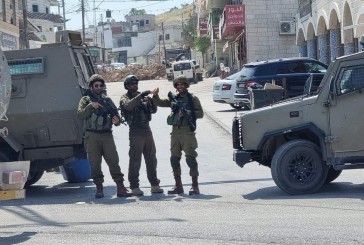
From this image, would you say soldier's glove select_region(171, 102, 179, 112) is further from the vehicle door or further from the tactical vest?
the vehicle door

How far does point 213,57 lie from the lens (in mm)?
77875

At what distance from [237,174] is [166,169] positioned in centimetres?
204

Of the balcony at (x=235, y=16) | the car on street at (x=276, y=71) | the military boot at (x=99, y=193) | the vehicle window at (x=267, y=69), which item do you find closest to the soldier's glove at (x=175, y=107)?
the military boot at (x=99, y=193)

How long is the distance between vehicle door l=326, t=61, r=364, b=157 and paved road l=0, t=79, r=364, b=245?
2.22 feet

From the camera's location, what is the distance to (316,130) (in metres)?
11.8

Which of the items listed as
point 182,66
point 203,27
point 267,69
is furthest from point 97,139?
point 203,27

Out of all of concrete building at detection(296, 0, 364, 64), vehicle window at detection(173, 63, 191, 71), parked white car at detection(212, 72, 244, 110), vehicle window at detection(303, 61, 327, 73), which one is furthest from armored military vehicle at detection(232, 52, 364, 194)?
vehicle window at detection(173, 63, 191, 71)

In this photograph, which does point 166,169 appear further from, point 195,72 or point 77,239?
point 195,72

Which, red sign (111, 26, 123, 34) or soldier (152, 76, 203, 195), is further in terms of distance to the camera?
red sign (111, 26, 123, 34)

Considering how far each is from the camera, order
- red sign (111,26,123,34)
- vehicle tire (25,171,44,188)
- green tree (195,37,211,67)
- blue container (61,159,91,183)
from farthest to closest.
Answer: red sign (111,26,123,34)
green tree (195,37,211,67)
blue container (61,159,91,183)
vehicle tire (25,171,44,188)

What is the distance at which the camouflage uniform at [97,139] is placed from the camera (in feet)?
41.1

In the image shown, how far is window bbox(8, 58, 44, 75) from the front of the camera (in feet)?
45.2

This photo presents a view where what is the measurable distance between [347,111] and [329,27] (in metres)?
21.5

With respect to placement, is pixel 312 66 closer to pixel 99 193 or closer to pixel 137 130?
pixel 137 130
